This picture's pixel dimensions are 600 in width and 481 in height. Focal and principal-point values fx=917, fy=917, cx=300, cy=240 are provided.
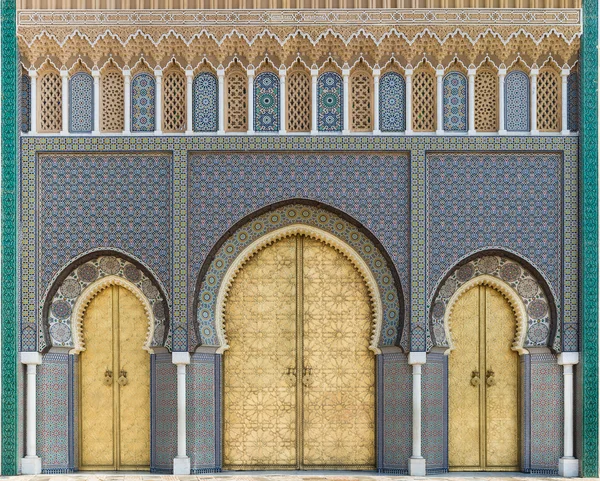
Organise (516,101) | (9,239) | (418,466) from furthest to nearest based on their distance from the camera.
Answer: (516,101) → (9,239) → (418,466)

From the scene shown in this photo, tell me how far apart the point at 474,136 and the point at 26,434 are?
4.62 metres

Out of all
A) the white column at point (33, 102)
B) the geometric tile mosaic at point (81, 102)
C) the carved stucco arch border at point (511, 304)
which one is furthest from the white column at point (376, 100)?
the white column at point (33, 102)

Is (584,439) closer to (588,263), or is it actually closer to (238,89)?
(588,263)

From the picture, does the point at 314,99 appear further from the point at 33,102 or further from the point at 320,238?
the point at 33,102

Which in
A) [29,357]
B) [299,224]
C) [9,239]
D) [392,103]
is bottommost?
[29,357]

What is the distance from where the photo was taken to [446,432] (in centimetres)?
794

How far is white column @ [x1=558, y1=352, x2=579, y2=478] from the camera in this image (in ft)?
25.7

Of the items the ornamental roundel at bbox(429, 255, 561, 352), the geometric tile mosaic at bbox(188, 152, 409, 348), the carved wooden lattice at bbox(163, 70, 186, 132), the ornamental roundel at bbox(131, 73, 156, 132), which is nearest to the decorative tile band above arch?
the geometric tile mosaic at bbox(188, 152, 409, 348)

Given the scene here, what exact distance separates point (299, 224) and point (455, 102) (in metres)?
1.73

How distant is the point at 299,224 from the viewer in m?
8.00

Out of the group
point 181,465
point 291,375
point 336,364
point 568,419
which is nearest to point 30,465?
point 181,465

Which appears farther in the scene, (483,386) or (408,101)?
(483,386)

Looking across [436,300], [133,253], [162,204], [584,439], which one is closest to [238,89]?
[162,204]

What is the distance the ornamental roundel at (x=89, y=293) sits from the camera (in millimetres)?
7953
